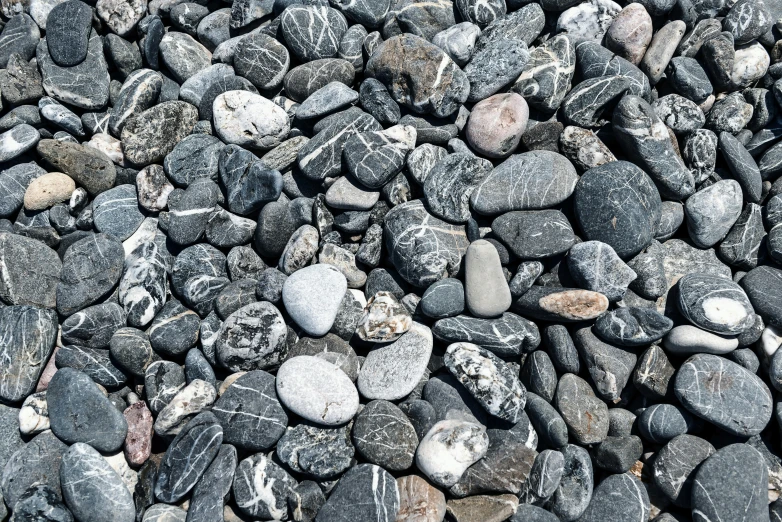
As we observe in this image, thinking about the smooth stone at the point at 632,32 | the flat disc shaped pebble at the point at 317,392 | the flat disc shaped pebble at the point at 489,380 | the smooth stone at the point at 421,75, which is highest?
the smooth stone at the point at 632,32

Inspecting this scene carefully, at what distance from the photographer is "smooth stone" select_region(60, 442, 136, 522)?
2971 millimetres

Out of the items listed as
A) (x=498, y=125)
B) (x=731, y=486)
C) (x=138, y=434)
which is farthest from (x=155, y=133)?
(x=731, y=486)

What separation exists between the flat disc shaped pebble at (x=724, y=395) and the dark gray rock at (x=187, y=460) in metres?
2.55

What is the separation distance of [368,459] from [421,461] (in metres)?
0.29

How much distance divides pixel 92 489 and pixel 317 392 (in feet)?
4.22

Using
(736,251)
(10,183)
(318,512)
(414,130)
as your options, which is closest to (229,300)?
(318,512)

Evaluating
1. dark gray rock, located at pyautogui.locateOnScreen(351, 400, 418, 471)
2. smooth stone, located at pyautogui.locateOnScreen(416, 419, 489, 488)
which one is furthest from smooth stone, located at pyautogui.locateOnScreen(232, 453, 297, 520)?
smooth stone, located at pyautogui.locateOnScreen(416, 419, 489, 488)

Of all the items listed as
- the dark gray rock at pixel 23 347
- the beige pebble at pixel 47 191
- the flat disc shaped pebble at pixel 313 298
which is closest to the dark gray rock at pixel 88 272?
the dark gray rock at pixel 23 347

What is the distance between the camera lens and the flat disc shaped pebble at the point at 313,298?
10.8 ft

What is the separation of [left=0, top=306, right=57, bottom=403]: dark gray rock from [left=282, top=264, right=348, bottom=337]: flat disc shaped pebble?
4.89 feet

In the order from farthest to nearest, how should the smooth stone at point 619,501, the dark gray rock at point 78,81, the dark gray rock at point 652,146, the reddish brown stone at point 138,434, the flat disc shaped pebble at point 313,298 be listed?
the dark gray rock at point 78,81 < the dark gray rock at point 652,146 < the flat disc shaped pebble at point 313,298 < the reddish brown stone at point 138,434 < the smooth stone at point 619,501

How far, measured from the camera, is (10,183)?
3.89m

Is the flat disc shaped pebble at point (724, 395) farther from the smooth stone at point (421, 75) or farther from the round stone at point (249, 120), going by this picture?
the round stone at point (249, 120)

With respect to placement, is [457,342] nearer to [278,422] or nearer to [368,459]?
[368,459]
